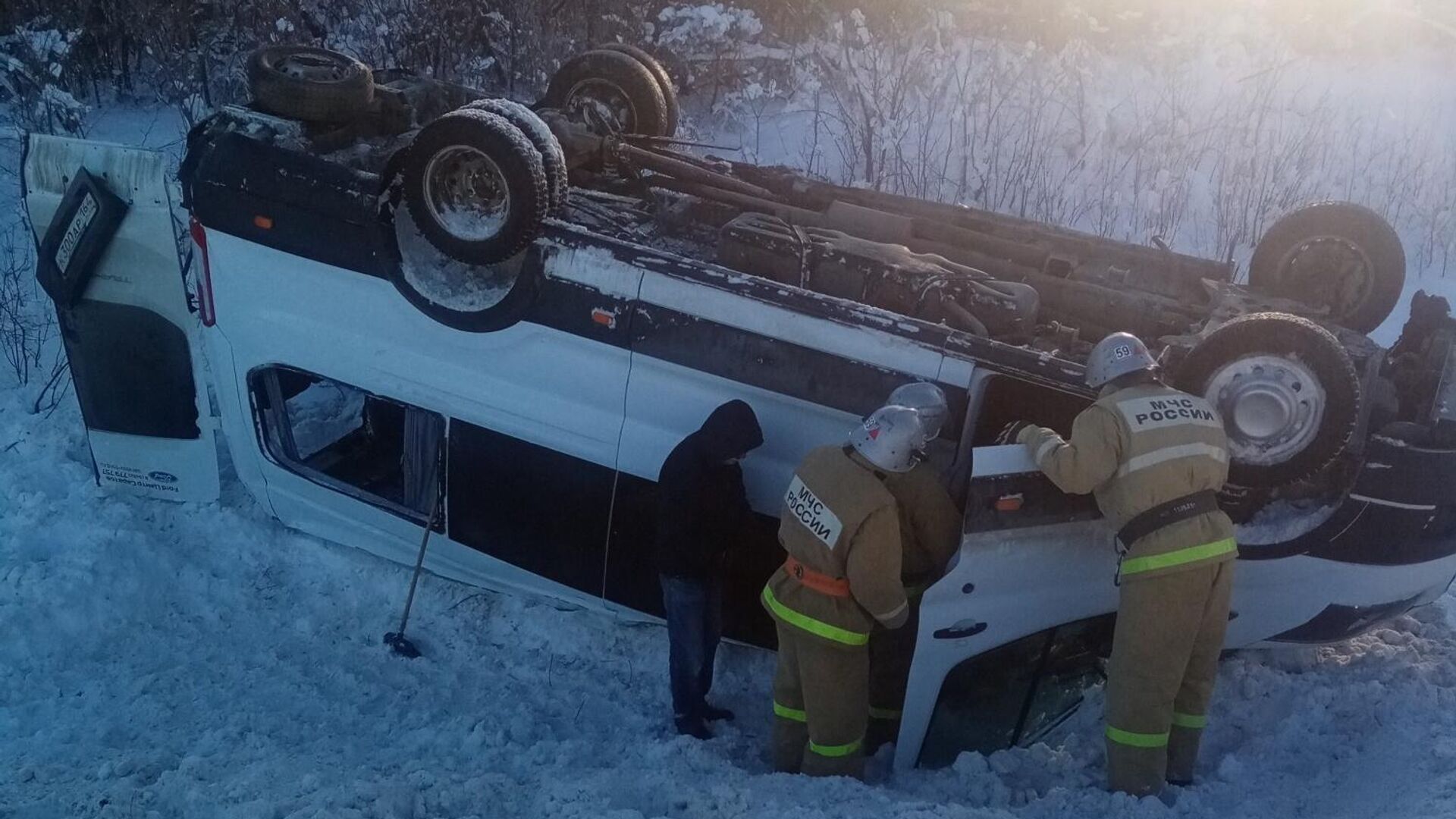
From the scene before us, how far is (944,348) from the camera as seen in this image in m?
2.97

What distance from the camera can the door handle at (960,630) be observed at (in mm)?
2980

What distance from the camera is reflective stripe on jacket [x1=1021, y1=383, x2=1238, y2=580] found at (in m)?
2.85

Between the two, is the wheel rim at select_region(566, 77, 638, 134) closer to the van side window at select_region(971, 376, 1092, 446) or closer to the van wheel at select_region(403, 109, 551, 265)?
the van wheel at select_region(403, 109, 551, 265)

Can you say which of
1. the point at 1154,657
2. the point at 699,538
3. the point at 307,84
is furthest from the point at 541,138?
the point at 1154,657

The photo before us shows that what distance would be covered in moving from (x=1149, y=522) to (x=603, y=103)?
3223 mm

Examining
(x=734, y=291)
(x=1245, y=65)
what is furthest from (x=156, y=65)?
(x=1245, y=65)

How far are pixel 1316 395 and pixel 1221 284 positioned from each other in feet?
4.24

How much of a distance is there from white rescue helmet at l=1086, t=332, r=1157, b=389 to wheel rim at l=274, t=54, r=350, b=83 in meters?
3.02

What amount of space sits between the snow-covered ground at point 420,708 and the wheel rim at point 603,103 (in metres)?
2.28

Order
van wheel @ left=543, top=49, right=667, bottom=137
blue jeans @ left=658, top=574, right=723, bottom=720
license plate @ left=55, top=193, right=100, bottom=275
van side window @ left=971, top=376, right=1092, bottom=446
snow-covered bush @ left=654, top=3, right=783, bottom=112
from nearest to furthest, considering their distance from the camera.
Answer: van side window @ left=971, top=376, right=1092, bottom=446
blue jeans @ left=658, top=574, right=723, bottom=720
license plate @ left=55, top=193, right=100, bottom=275
van wheel @ left=543, top=49, right=667, bottom=137
snow-covered bush @ left=654, top=3, right=783, bottom=112

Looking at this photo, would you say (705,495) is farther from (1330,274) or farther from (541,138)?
(1330,274)

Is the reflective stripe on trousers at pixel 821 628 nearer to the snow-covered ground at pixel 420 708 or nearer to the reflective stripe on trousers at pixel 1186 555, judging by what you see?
the snow-covered ground at pixel 420 708

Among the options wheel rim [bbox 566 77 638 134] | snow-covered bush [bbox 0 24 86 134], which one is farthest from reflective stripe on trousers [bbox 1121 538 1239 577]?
snow-covered bush [bbox 0 24 86 134]

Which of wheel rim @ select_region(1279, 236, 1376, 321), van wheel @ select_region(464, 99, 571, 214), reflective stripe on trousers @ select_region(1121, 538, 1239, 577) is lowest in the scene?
reflective stripe on trousers @ select_region(1121, 538, 1239, 577)
